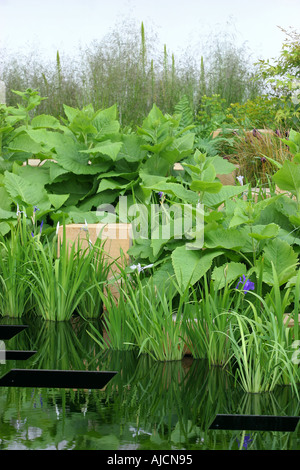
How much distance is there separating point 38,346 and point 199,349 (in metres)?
0.77

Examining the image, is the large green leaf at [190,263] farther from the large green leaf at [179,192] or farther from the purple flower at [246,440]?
the purple flower at [246,440]

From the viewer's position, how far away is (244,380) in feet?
7.26

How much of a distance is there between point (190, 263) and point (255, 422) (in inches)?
38.3

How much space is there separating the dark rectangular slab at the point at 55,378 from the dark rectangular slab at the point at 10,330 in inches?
23.6

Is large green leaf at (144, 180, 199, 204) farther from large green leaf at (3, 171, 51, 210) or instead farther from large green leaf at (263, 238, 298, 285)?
large green leaf at (3, 171, 51, 210)

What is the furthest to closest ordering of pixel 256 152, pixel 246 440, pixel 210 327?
pixel 256 152, pixel 210 327, pixel 246 440

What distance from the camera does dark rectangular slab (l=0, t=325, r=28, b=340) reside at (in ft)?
9.85

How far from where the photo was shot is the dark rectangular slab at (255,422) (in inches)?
73.9

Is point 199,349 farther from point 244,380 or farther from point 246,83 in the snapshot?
point 246,83

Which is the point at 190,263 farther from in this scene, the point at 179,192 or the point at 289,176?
the point at 289,176

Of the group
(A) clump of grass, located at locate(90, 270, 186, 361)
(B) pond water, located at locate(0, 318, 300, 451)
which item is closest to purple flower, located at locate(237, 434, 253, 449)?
(B) pond water, located at locate(0, 318, 300, 451)

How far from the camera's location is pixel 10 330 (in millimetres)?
3084

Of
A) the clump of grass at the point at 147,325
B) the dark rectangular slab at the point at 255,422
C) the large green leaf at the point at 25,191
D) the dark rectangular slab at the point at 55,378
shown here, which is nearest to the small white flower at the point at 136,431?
the dark rectangular slab at the point at 255,422

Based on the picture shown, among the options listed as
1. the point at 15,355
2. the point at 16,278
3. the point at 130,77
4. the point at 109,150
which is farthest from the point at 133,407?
the point at 130,77
